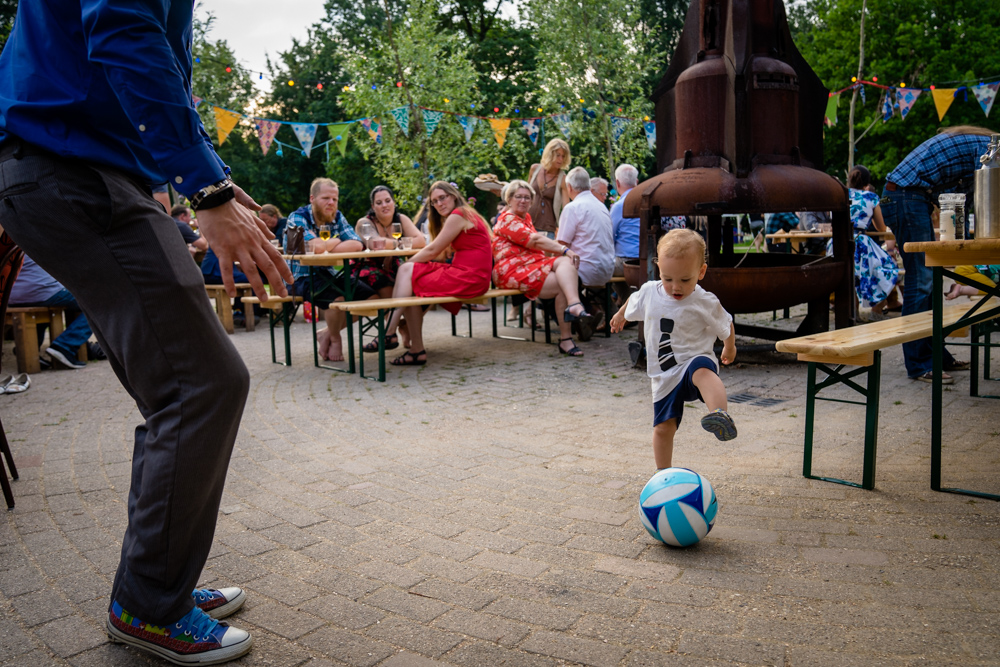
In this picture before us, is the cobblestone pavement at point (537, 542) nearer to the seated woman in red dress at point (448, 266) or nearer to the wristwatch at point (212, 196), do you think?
the wristwatch at point (212, 196)

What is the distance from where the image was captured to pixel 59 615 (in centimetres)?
258

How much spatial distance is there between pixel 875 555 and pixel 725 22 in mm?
5495

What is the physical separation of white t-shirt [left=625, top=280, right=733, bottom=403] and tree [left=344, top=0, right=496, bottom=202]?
62.9 ft

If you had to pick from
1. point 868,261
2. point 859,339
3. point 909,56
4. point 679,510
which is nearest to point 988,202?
point 859,339

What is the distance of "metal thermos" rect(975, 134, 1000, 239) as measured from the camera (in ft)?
11.6

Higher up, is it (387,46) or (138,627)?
(387,46)

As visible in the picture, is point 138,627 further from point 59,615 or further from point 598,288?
point 598,288

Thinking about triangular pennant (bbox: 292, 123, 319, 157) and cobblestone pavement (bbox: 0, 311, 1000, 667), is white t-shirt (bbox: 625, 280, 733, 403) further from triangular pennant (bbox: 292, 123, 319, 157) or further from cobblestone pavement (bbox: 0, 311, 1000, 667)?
triangular pennant (bbox: 292, 123, 319, 157)

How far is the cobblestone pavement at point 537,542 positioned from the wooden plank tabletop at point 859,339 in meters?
0.70

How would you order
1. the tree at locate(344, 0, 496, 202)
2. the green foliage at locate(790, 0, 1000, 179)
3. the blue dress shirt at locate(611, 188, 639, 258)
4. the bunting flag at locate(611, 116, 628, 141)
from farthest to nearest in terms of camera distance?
1. the green foliage at locate(790, 0, 1000, 179)
2. the bunting flag at locate(611, 116, 628, 141)
3. the tree at locate(344, 0, 496, 202)
4. the blue dress shirt at locate(611, 188, 639, 258)

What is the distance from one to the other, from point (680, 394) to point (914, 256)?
12.2ft

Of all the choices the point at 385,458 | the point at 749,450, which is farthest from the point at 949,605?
the point at 385,458

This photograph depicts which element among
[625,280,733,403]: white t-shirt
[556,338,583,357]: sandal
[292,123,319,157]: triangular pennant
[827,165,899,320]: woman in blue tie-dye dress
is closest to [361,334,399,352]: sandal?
[556,338,583,357]: sandal

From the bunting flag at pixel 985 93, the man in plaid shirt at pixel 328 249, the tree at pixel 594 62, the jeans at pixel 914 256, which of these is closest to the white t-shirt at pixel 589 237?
the man in plaid shirt at pixel 328 249
